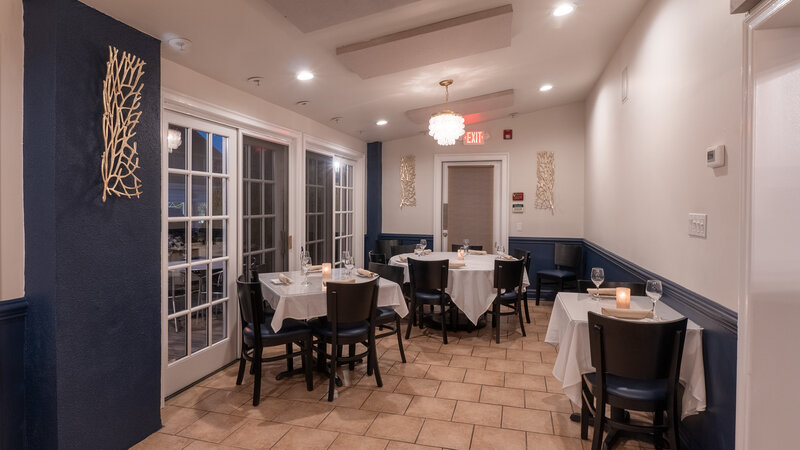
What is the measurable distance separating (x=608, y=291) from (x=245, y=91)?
3279 mm

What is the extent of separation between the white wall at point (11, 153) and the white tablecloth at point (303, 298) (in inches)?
54.1

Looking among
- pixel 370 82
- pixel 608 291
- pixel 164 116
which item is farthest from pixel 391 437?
pixel 370 82

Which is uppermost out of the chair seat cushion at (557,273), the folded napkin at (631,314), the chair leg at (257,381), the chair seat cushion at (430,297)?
the folded napkin at (631,314)

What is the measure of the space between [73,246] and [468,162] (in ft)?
17.5

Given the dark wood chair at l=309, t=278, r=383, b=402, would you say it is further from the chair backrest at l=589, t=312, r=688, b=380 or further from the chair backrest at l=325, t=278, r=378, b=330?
the chair backrest at l=589, t=312, r=688, b=380

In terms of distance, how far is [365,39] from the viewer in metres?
2.97

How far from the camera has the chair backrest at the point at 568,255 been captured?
227 inches

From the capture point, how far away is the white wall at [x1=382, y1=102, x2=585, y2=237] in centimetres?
615

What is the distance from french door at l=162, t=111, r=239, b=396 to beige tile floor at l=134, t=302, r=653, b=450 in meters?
0.27

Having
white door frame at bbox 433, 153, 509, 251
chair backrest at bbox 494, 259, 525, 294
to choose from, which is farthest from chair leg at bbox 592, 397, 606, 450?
white door frame at bbox 433, 153, 509, 251

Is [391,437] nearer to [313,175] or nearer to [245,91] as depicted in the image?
[245,91]

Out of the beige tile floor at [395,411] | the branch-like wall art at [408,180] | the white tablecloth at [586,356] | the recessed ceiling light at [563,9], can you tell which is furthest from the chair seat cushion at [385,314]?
the branch-like wall art at [408,180]

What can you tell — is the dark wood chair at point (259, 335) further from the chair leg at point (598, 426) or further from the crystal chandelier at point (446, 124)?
the crystal chandelier at point (446, 124)

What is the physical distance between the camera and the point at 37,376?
2064 mm
